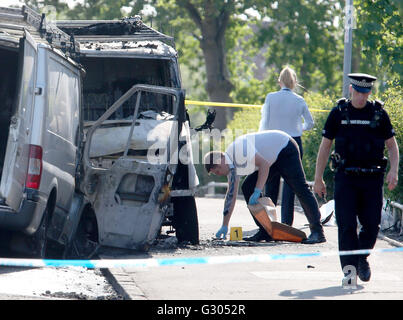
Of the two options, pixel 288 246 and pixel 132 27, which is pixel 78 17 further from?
pixel 288 246

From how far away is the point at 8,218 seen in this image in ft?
26.7

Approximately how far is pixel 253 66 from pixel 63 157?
1412 inches

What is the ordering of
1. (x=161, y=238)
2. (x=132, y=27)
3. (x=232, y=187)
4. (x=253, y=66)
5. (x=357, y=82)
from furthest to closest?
(x=253, y=66) < (x=132, y=27) < (x=161, y=238) < (x=232, y=187) < (x=357, y=82)

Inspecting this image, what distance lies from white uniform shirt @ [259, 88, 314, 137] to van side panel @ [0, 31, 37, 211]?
4117 millimetres

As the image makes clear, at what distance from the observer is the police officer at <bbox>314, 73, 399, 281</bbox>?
7926 mm

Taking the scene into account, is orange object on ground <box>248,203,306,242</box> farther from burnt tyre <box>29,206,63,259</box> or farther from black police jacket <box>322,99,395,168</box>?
black police jacket <box>322,99,395,168</box>

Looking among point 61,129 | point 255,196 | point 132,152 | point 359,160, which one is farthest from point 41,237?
point 255,196

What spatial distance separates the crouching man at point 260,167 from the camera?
1048 cm

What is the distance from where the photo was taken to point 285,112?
1171 centimetres

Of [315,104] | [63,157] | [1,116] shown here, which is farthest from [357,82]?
[315,104]

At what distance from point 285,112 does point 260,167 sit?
4.11 feet

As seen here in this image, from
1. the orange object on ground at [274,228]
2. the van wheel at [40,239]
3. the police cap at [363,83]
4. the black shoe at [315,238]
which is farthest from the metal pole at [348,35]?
the van wheel at [40,239]

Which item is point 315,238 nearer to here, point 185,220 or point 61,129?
point 185,220

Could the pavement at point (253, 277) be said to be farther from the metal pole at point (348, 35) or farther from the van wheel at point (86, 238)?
the metal pole at point (348, 35)
